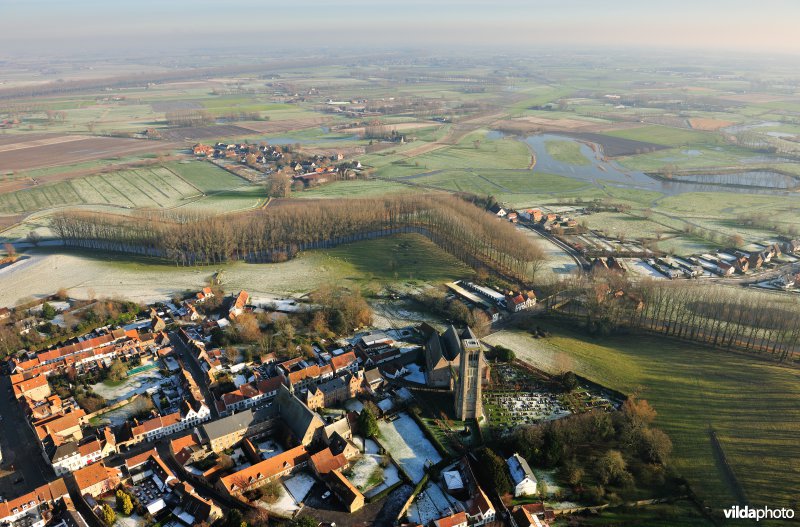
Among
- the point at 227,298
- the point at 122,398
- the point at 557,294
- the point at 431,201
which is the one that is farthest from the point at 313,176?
the point at 122,398

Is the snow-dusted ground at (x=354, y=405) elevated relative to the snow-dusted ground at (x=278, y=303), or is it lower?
lower

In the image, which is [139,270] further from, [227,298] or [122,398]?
[122,398]

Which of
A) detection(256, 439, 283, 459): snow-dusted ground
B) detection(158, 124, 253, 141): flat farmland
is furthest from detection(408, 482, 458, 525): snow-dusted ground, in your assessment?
detection(158, 124, 253, 141): flat farmland

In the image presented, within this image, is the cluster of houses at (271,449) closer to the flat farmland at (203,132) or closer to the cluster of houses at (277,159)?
the cluster of houses at (277,159)

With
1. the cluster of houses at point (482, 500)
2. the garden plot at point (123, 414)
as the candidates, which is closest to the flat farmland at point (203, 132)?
the garden plot at point (123, 414)

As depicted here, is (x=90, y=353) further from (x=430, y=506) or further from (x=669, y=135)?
(x=669, y=135)

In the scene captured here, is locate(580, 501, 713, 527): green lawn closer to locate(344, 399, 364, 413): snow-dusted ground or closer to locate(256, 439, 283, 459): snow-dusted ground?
locate(344, 399, 364, 413): snow-dusted ground

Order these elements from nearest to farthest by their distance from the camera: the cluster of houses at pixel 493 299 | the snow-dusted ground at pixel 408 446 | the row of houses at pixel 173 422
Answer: the snow-dusted ground at pixel 408 446
the row of houses at pixel 173 422
the cluster of houses at pixel 493 299

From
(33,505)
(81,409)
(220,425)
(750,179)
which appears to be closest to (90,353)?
(81,409)
